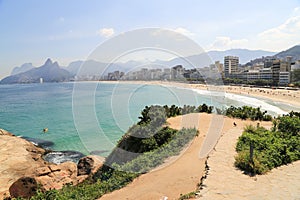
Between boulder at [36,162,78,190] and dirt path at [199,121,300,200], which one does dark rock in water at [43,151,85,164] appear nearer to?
boulder at [36,162,78,190]

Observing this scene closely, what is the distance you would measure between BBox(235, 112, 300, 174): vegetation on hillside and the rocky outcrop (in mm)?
6626

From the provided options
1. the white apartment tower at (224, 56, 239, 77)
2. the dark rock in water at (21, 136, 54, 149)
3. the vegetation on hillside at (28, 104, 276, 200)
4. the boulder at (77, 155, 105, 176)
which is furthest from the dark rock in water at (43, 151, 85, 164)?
the white apartment tower at (224, 56, 239, 77)

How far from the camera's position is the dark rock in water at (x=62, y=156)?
15111 mm

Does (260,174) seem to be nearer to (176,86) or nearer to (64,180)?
(64,180)

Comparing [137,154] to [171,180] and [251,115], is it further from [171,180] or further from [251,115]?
[251,115]

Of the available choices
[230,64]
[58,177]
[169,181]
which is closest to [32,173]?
[58,177]

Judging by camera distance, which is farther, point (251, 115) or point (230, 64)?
point (230, 64)

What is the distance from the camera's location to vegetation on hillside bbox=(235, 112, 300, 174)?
20.1ft

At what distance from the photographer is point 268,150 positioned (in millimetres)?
6961

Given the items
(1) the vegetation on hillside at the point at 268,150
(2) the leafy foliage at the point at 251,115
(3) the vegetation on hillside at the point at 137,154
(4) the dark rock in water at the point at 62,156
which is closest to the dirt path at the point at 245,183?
(1) the vegetation on hillside at the point at 268,150

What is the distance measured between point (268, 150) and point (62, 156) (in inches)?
528

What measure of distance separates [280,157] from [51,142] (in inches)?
735

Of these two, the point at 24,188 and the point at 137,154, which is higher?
the point at 137,154

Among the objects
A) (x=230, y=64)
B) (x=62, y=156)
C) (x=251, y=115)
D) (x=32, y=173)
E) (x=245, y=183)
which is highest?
(x=230, y=64)
